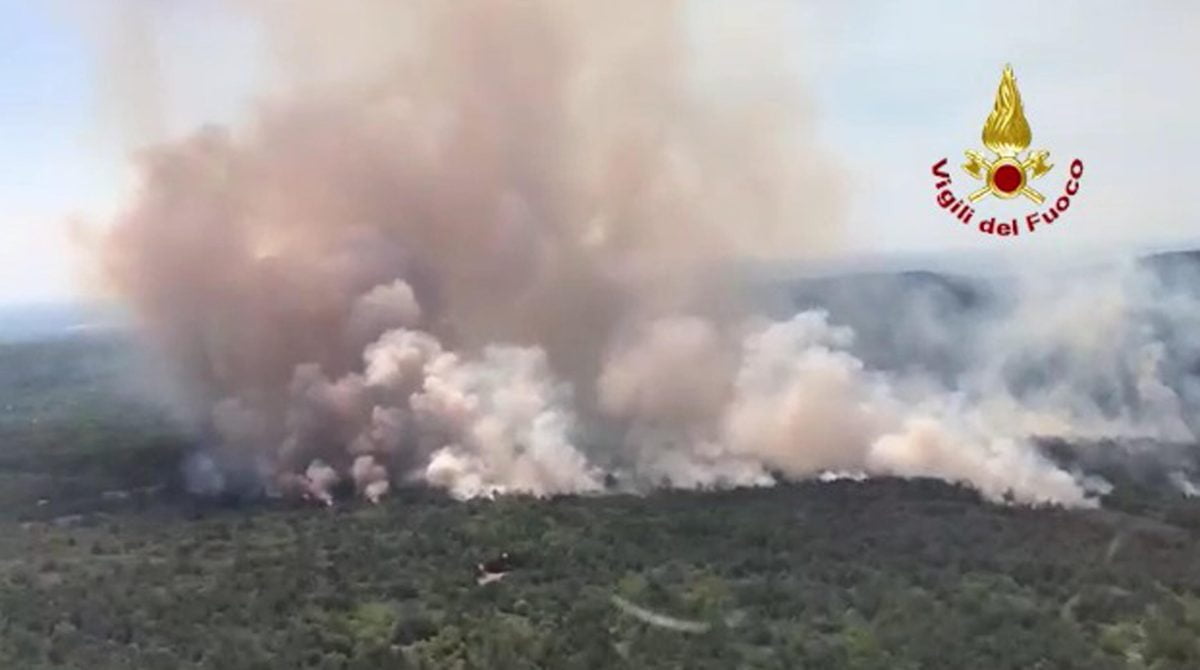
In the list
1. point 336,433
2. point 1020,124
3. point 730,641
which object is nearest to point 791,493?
point 730,641

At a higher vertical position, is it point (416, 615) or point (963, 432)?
point (963, 432)

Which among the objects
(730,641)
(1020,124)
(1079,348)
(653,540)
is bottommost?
(730,641)

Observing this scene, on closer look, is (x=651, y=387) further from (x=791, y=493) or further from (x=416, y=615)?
(x=416, y=615)

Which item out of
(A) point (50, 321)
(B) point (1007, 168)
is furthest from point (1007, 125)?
(A) point (50, 321)

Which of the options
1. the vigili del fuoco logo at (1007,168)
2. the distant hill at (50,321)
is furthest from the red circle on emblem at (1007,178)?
the distant hill at (50,321)

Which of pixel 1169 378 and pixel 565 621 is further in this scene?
pixel 1169 378

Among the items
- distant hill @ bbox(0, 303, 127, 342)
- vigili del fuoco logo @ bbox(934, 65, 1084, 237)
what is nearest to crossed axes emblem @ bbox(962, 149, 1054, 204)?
vigili del fuoco logo @ bbox(934, 65, 1084, 237)
